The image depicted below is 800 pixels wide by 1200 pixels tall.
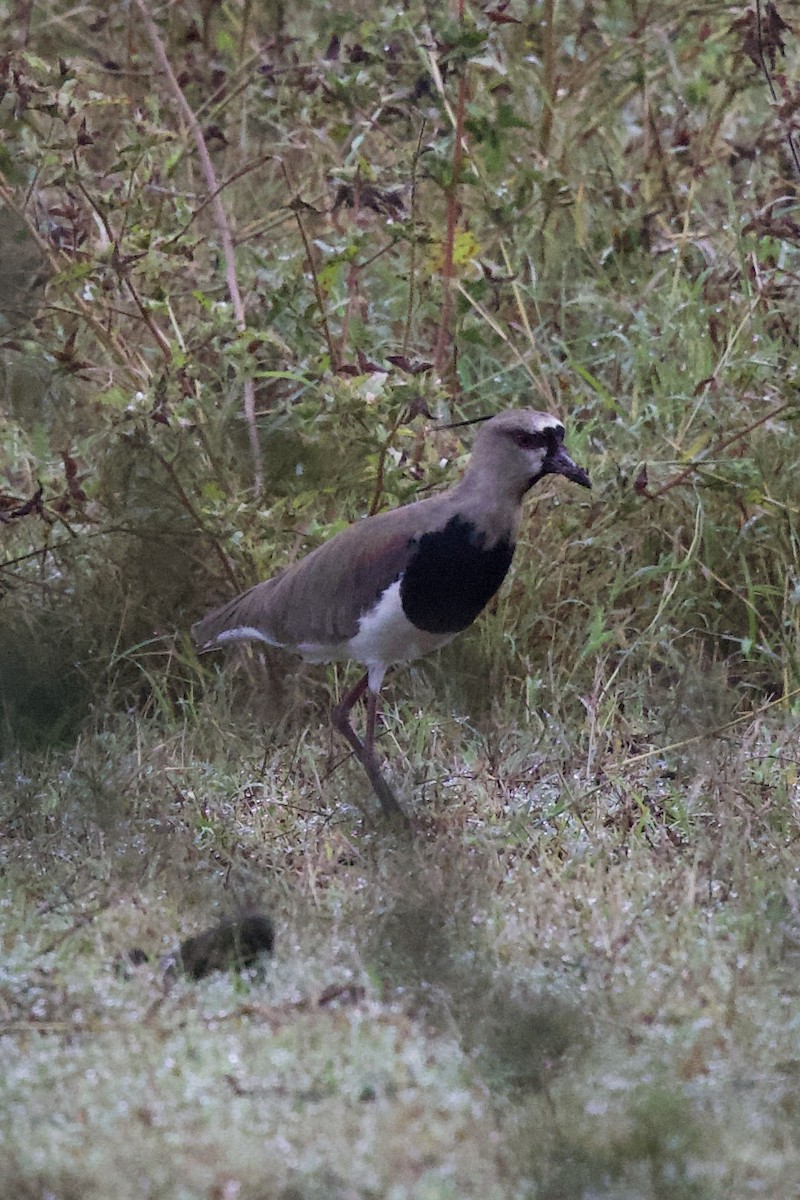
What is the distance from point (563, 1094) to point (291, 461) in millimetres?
2340

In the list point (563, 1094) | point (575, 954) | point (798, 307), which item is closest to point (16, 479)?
point (798, 307)

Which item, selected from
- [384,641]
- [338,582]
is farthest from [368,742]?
[338,582]

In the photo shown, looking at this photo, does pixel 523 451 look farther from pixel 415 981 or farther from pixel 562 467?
pixel 415 981

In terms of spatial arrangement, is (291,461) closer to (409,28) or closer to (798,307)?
(409,28)

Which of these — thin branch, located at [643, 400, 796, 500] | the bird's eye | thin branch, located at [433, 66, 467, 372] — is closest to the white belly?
the bird's eye

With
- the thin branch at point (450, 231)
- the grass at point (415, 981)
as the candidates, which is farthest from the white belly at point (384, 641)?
the thin branch at point (450, 231)

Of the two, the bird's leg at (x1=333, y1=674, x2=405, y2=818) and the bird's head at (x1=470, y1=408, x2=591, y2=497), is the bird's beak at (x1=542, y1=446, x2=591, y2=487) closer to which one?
the bird's head at (x1=470, y1=408, x2=591, y2=497)

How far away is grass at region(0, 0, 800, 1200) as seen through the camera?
2.44 metres

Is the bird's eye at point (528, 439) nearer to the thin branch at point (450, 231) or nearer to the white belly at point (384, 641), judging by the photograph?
the white belly at point (384, 641)

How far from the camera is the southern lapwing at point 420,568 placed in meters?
3.71

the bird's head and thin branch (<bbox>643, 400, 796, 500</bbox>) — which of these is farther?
thin branch (<bbox>643, 400, 796, 500</bbox>)

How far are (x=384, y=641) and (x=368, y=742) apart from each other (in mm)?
231

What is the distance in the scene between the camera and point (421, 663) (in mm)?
4520

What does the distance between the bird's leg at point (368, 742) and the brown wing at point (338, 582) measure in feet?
0.57
